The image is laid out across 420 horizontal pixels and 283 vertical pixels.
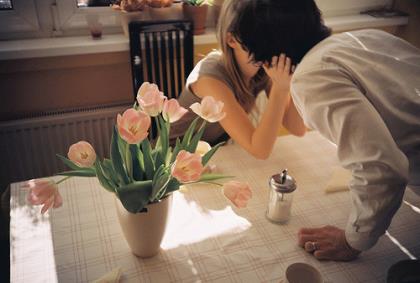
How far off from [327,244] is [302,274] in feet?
0.58

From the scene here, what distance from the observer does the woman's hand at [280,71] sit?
104 cm

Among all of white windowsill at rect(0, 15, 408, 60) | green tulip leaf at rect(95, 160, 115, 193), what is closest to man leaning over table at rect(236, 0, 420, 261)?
green tulip leaf at rect(95, 160, 115, 193)

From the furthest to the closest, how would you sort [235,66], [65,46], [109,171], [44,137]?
[44,137] → [65,46] → [235,66] → [109,171]

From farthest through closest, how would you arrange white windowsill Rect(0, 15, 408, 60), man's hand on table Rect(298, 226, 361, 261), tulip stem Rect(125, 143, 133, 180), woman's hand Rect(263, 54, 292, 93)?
1. white windowsill Rect(0, 15, 408, 60)
2. woman's hand Rect(263, 54, 292, 93)
3. man's hand on table Rect(298, 226, 361, 261)
4. tulip stem Rect(125, 143, 133, 180)

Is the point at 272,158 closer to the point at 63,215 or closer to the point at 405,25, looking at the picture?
the point at 63,215

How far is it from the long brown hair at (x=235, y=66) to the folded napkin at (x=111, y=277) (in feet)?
2.24

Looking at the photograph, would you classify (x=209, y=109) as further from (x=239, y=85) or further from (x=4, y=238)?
(x=4, y=238)

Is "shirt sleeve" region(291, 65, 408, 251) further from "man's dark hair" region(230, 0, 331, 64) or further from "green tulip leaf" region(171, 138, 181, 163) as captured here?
"green tulip leaf" region(171, 138, 181, 163)

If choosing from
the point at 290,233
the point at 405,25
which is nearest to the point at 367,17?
the point at 405,25

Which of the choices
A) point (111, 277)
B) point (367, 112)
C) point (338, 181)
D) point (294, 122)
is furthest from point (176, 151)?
point (294, 122)

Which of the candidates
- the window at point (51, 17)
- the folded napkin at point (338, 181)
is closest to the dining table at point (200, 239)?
the folded napkin at point (338, 181)

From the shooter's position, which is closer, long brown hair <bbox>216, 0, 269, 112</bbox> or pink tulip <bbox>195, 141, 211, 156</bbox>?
pink tulip <bbox>195, 141, 211, 156</bbox>

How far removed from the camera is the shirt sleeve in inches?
29.0

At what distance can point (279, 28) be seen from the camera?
3.06ft
